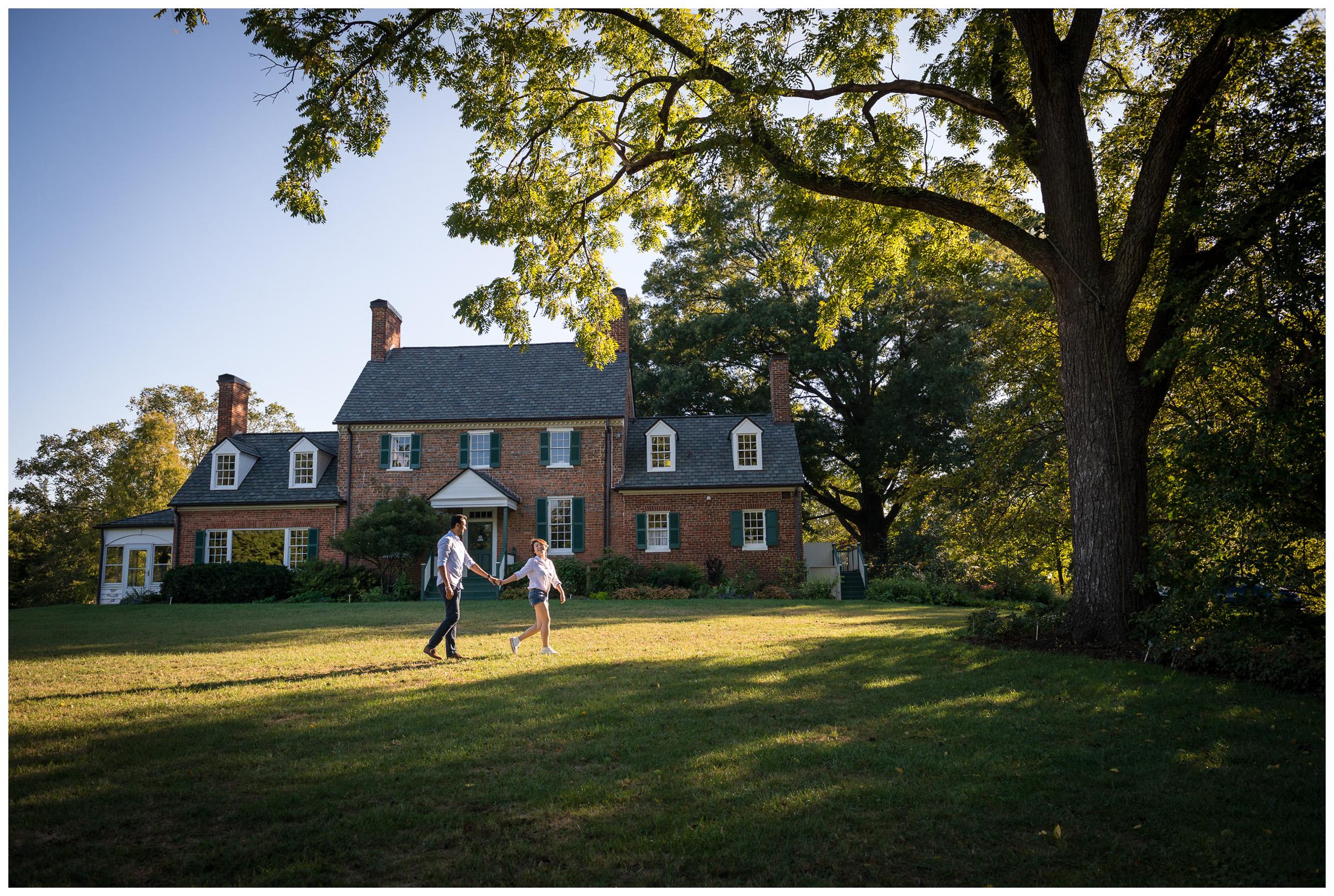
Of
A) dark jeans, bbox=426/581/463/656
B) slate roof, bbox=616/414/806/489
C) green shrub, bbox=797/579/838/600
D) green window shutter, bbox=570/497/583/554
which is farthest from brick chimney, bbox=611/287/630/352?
dark jeans, bbox=426/581/463/656

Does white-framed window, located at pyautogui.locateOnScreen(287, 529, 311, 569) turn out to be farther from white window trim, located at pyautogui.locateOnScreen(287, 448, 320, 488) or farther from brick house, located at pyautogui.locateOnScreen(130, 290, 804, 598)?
white window trim, located at pyautogui.locateOnScreen(287, 448, 320, 488)

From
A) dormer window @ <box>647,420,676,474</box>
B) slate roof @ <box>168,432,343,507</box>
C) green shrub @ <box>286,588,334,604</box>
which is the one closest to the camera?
green shrub @ <box>286,588,334,604</box>

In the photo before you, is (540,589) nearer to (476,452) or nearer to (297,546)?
(476,452)

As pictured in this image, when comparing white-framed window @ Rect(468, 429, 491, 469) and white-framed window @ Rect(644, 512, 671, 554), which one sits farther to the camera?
white-framed window @ Rect(468, 429, 491, 469)

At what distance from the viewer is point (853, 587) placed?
937 inches

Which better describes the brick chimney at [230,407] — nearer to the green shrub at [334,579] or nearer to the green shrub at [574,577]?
the green shrub at [334,579]

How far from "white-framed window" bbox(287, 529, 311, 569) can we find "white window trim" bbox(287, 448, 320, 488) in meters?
1.61

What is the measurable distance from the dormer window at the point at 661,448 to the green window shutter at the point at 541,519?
377 cm

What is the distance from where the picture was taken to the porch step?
23.3m

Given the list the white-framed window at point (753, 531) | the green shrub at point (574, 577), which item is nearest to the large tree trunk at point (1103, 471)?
the white-framed window at point (753, 531)

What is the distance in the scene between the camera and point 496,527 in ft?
83.9

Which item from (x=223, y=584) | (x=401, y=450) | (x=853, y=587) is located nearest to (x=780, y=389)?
(x=853, y=587)

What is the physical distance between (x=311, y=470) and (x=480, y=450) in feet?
20.0

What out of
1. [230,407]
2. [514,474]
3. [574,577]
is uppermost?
[230,407]
